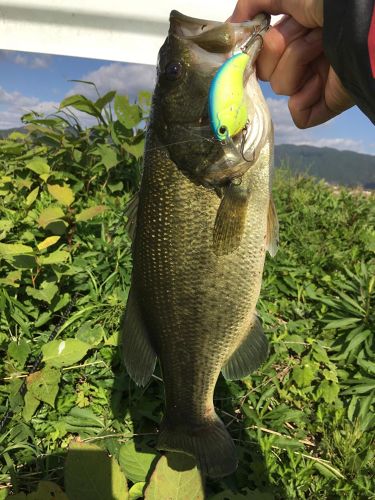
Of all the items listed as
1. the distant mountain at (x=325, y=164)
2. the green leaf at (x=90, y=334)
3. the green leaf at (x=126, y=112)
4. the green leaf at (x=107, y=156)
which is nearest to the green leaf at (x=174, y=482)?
the green leaf at (x=90, y=334)

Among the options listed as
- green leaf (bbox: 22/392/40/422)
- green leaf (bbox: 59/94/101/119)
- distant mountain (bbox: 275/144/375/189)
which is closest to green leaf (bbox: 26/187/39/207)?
green leaf (bbox: 59/94/101/119)

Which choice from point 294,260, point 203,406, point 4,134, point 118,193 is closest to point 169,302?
point 203,406

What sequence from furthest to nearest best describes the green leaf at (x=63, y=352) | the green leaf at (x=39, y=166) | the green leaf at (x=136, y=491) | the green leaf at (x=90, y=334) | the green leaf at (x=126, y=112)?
the green leaf at (x=126, y=112)
the green leaf at (x=39, y=166)
the green leaf at (x=90, y=334)
the green leaf at (x=63, y=352)
the green leaf at (x=136, y=491)

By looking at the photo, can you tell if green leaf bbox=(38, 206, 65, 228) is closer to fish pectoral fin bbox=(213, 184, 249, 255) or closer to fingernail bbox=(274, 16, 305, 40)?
fish pectoral fin bbox=(213, 184, 249, 255)

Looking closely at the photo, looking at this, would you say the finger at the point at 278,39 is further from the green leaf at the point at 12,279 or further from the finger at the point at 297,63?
the green leaf at the point at 12,279

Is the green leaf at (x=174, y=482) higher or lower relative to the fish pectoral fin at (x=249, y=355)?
lower

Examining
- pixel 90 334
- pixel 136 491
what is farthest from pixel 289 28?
pixel 136 491

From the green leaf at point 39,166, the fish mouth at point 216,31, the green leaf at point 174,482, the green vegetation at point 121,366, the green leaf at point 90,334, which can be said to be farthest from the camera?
the green leaf at point 39,166
